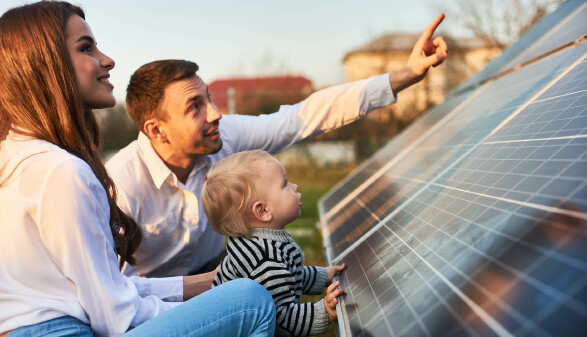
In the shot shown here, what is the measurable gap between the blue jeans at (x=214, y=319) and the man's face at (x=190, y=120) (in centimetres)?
162

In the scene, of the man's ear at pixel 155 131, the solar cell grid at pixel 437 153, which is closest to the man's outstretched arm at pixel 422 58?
the solar cell grid at pixel 437 153

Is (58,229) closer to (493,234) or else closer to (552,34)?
(493,234)

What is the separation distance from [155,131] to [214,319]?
197 cm

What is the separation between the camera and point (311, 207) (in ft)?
32.0

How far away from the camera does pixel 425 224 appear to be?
2.13m

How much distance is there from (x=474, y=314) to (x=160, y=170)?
260 centimetres

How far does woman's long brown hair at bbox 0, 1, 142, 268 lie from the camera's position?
2164 millimetres

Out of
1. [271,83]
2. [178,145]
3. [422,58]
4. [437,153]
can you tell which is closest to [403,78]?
[422,58]

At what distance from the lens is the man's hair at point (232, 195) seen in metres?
2.38

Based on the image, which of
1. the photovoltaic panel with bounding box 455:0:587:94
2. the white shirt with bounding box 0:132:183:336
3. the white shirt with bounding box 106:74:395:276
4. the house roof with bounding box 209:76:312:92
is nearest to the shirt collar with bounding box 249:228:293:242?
the white shirt with bounding box 0:132:183:336

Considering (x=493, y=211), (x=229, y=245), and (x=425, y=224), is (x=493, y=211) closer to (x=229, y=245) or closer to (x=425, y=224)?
(x=425, y=224)

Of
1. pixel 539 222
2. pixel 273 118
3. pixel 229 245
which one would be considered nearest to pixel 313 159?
pixel 273 118

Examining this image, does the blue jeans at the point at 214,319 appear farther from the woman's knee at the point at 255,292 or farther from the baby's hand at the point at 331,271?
the baby's hand at the point at 331,271

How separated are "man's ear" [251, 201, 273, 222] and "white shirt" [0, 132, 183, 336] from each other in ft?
2.06
